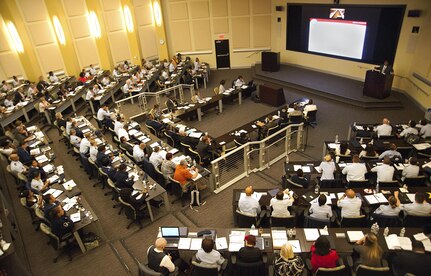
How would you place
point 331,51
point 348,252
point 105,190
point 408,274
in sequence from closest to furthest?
point 408,274, point 348,252, point 105,190, point 331,51

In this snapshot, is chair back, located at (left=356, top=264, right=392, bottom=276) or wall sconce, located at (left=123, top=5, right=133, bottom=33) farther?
wall sconce, located at (left=123, top=5, right=133, bottom=33)

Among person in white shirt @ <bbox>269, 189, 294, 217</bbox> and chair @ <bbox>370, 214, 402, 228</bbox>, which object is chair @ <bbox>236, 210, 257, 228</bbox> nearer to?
person in white shirt @ <bbox>269, 189, 294, 217</bbox>

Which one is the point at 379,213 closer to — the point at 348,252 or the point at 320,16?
the point at 348,252

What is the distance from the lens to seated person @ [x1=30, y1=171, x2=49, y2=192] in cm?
899

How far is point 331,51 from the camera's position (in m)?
17.1

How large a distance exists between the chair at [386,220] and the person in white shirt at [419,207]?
29cm

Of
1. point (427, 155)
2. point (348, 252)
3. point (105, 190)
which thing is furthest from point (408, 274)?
point (105, 190)

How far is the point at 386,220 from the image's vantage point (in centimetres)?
683

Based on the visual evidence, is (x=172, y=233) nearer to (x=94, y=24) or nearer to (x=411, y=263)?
(x=411, y=263)

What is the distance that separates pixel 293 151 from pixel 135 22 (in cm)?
1404

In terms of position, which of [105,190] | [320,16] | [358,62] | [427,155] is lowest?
[105,190]

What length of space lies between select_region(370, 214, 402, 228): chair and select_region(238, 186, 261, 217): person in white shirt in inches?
102

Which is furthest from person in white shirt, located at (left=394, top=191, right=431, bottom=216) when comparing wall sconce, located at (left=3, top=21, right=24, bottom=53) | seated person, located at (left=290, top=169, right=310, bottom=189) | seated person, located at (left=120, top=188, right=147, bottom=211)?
wall sconce, located at (left=3, top=21, right=24, bottom=53)

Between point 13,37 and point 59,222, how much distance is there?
13521 millimetres
